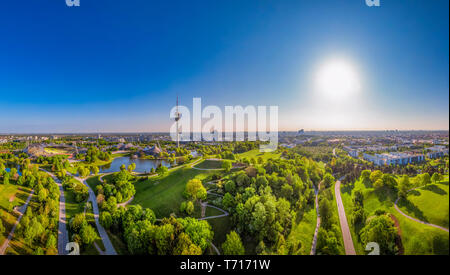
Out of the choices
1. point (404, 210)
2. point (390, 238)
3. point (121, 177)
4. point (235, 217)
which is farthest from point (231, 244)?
point (121, 177)

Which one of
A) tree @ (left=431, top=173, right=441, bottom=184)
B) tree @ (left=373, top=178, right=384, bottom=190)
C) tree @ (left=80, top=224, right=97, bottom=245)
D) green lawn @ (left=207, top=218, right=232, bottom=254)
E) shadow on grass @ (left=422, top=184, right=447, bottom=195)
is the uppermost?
tree @ (left=431, top=173, right=441, bottom=184)

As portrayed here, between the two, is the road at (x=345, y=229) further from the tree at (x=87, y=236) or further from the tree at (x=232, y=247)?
the tree at (x=87, y=236)

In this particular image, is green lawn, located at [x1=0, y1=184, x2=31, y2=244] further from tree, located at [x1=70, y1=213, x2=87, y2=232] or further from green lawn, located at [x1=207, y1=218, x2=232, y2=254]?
green lawn, located at [x1=207, y1=218, x2=232, y2=254]

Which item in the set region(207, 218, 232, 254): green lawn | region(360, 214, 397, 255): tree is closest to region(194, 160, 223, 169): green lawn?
region(207, 218, 232, 254): green lawn

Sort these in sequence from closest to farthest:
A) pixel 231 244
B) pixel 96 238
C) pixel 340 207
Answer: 1. pixel 231 244
2. pixel 96 238
3. pixel 340 207

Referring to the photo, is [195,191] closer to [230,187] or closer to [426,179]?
[230,187]
